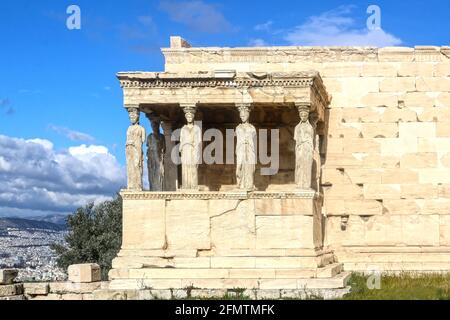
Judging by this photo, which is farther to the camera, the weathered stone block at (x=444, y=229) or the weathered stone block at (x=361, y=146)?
the weathered stone block at (x=361, y=146)

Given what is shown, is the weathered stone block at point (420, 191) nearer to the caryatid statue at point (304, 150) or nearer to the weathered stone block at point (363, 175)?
the weathered stone block at point (363, 175)

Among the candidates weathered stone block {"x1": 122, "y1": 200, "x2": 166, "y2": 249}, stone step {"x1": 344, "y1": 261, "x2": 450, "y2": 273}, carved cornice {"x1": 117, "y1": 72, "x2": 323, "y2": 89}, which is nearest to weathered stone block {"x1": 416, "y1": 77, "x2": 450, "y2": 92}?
carved cornice {"x1": 117, "y1": 72, "x2": 323, "y2": 89}

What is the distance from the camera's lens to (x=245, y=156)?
18297 mm

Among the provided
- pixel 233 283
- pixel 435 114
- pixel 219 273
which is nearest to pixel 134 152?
pixel 219 273

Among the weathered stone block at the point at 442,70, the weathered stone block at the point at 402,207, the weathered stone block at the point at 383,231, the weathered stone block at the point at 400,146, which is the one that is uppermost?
the weathered stone block at the point at 442,70

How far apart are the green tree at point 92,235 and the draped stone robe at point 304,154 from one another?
19.2 m

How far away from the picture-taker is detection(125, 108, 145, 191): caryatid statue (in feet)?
60.4

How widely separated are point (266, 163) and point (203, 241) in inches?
129

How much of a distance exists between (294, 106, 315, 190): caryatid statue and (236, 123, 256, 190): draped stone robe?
967 mm

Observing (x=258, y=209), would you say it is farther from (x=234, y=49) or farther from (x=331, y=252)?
(x=234, y=49)

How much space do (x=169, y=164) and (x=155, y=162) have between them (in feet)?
1.69

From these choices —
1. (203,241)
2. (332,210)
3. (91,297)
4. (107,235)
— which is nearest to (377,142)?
(332,210)

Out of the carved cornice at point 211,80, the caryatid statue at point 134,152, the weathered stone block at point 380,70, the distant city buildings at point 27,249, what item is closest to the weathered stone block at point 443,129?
the weathered stone block at point 380,70

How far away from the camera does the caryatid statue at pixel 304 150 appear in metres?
18.3
